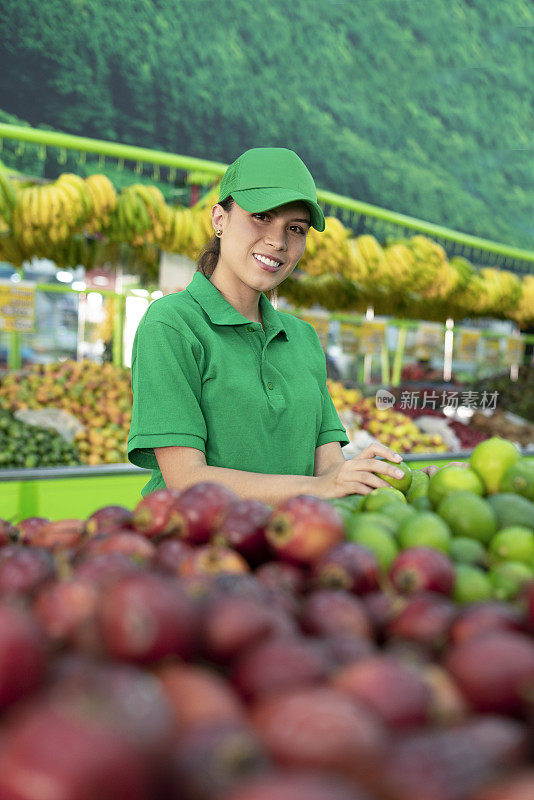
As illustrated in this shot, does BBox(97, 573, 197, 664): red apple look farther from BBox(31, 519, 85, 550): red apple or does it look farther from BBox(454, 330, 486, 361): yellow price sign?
BBox(454, 330, 486, 361): yellow price sign

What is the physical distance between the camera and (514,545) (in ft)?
3.14

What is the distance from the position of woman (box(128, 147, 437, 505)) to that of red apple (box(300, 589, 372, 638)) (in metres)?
0.79

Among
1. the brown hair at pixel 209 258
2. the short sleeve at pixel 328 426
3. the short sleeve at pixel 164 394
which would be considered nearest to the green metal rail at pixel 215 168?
the brown hair at pixel 209 258

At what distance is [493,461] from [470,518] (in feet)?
0.97

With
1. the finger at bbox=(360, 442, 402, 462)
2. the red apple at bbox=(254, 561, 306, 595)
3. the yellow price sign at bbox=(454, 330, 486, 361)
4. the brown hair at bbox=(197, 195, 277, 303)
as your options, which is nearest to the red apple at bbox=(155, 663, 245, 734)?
the red apple at bbox=(254, 561, 306, 595)

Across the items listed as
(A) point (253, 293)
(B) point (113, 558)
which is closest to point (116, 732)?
(B) point (113, 558)

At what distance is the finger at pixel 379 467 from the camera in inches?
56.7

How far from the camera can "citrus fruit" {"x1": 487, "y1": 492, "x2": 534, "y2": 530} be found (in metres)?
1.08

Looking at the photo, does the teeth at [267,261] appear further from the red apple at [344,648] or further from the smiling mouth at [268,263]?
the red apple at [344,648]

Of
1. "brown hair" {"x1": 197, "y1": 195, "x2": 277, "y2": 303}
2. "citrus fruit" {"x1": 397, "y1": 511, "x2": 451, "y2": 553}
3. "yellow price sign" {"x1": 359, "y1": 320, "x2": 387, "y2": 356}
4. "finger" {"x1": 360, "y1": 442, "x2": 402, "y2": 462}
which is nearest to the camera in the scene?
"citrus fruit" {"x1": 397, "y1": 511, "x2": 451, "y2": 553}

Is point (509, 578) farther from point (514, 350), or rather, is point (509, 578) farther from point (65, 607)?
point (514, 350)

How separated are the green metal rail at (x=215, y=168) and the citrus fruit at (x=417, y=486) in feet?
10.2

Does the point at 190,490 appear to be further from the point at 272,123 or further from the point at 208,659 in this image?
the point at 272,123

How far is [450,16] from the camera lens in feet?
22.4
